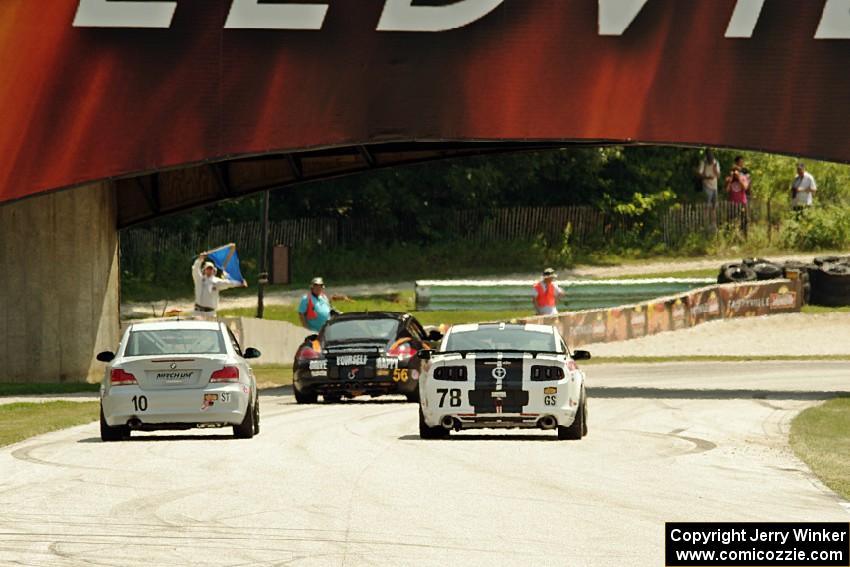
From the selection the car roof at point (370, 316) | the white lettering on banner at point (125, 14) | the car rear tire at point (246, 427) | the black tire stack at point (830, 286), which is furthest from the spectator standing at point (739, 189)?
the car rear tire at point (246, 427)

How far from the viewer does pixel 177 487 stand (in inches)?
576

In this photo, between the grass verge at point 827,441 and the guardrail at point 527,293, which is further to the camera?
the guardrail at point 527,293

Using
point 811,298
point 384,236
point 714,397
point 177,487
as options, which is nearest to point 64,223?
point 714,397

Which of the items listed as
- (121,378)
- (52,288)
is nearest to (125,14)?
(52,288)

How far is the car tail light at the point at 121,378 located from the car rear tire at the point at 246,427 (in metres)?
1.25

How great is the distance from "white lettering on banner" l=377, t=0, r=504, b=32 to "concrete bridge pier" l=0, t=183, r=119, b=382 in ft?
20.5

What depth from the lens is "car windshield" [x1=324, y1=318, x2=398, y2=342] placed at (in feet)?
88.2

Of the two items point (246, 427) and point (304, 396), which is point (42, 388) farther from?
point (246, 427)

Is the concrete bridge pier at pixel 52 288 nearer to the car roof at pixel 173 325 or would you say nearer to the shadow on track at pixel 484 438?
the car roof at pixel 173 325

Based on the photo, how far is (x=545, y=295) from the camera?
36656 millimetres

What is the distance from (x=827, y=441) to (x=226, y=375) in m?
6.37

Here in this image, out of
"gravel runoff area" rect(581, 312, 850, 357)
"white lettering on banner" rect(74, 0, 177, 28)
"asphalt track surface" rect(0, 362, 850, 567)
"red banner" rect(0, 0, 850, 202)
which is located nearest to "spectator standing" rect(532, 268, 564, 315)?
"gravel runoff area" rect(581, 312, 850, 357)

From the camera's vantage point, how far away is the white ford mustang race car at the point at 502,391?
19250 millimetres

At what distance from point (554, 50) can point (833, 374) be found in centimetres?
822
